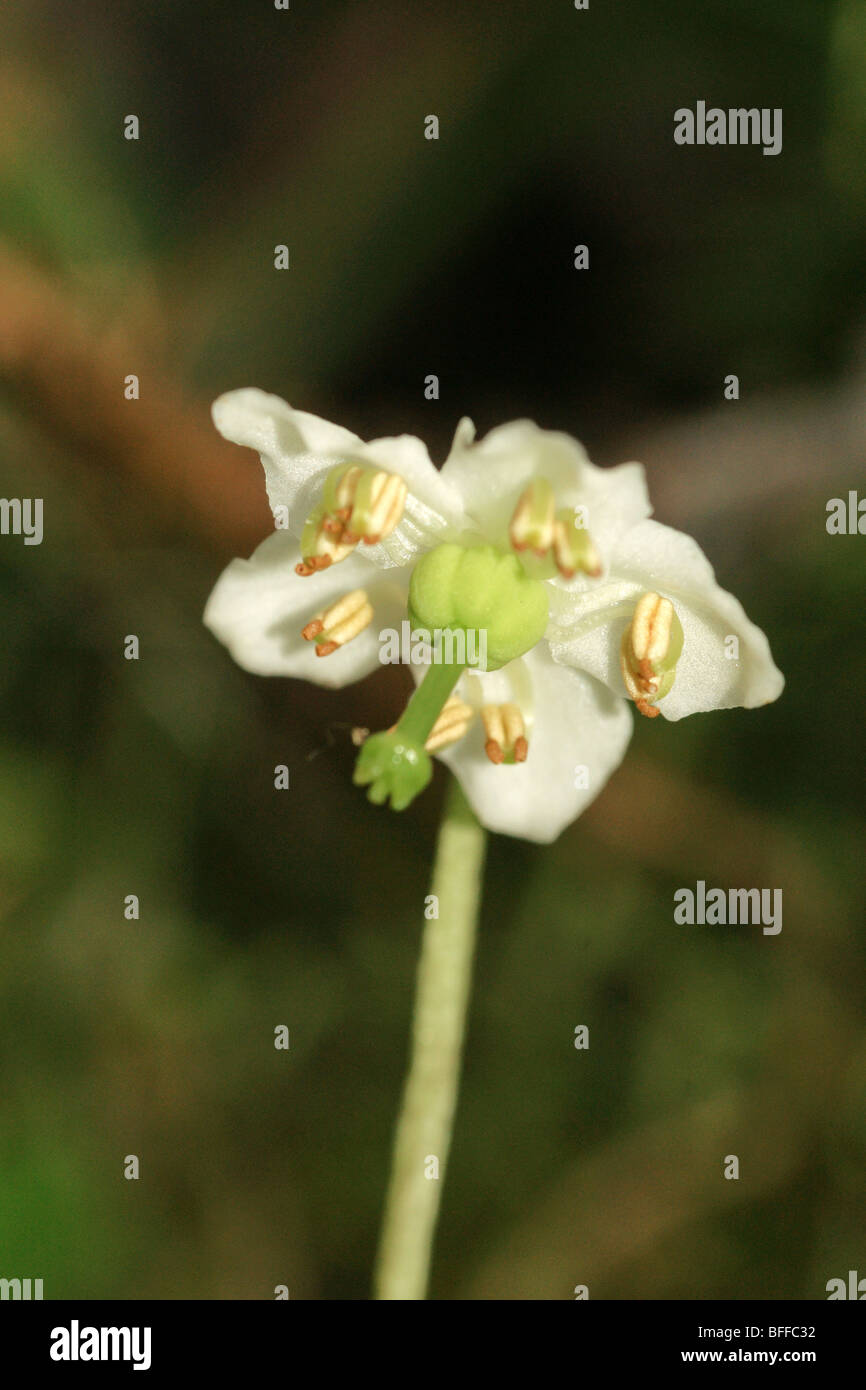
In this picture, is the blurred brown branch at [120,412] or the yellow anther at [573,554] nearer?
the yellow anther at [573,554]

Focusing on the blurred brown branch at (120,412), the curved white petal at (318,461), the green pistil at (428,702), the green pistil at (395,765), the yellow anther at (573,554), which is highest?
the blurred brown branch at (120,412)

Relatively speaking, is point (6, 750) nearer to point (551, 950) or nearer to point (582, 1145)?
point (551, 950)

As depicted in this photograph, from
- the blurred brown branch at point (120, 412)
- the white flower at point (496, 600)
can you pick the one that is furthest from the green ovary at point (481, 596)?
the blurred brown branch at point (120, 412)

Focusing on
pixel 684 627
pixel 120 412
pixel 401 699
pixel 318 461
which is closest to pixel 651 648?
pixel 684 627

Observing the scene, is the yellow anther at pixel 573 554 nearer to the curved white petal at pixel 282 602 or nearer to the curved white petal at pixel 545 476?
the curved white petal at pixel 545 476

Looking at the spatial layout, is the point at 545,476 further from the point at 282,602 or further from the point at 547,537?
the point at 282,602

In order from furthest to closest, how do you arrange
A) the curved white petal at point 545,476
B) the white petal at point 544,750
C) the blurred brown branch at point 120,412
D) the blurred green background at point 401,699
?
the blurred green background at point 401,699
the blurred brown branch at point 120,412
the white petal at point 544,750
the curved white petal at point 545,476
